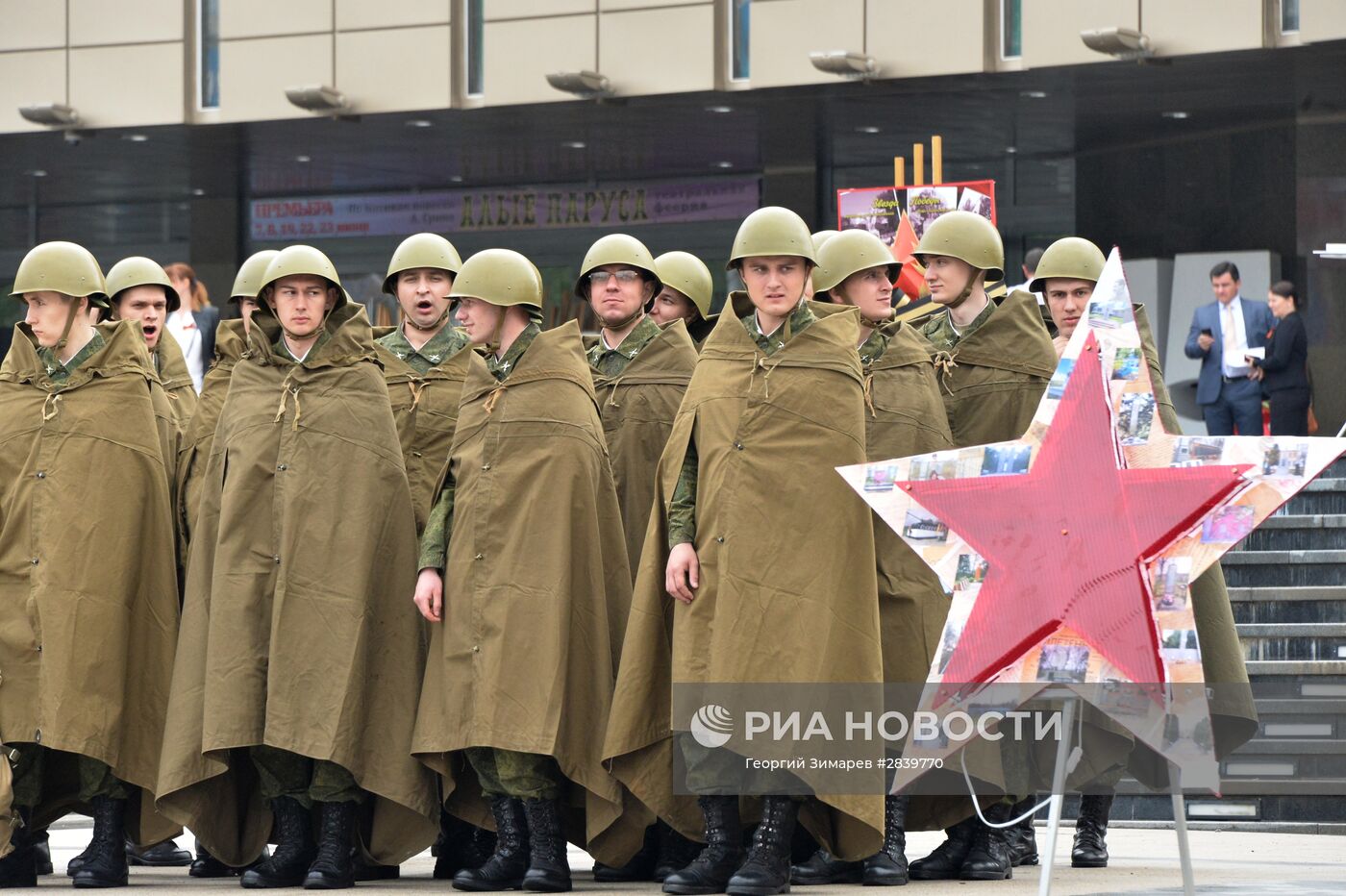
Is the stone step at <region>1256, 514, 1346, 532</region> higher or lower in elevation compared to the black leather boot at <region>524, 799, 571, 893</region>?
higher

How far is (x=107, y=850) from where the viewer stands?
8625 mm

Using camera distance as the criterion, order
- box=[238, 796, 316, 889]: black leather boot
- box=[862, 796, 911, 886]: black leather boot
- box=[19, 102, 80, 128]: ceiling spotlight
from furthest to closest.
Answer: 1. box=[19, 102, 80, 128]: ceiling spotlight
2. box=[238, 796, 316, 889]: black leather boot
3. box=[862, 796, 911, 886]: black leather boot

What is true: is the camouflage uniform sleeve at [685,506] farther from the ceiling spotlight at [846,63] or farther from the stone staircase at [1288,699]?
the ceiling spotlight at [846,63]

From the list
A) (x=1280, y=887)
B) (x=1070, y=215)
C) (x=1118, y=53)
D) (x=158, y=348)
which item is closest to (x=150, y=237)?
(x=1070, y=215)

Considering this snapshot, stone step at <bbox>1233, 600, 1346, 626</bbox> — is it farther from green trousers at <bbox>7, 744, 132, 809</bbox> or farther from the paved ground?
green trousers at <bbox>7, 744, 132, 809</bbox>

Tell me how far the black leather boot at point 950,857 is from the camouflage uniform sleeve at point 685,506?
5.68 ft

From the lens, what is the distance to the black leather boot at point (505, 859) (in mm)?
8188

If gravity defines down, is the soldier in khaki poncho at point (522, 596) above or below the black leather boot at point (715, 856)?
above

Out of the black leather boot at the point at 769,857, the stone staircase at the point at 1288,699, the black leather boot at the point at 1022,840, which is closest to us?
the black leather boot at the point at 769,857

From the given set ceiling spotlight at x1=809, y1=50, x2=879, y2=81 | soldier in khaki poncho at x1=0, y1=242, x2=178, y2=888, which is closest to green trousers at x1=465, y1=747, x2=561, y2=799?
soldier in khaki poncho at x1=0, y1=242, x2=178, y2=888

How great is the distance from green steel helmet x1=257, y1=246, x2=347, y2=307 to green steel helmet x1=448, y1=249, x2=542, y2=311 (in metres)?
0.48

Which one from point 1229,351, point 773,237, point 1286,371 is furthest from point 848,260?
point 1229,351

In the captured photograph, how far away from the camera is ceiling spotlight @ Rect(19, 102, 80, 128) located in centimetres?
2236

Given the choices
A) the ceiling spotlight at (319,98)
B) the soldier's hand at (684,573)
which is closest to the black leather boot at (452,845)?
the soldier's hand at (684,573)
